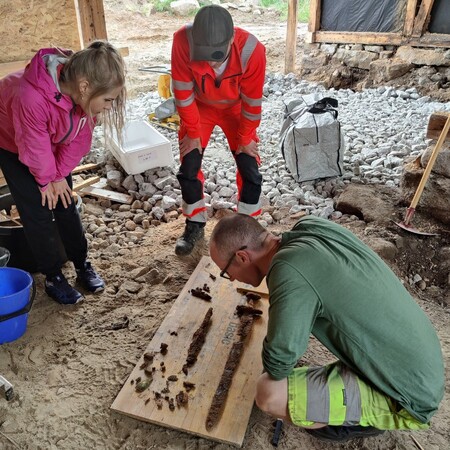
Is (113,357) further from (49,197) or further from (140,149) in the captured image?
(140,149)

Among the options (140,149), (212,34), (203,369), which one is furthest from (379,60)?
(203,369)

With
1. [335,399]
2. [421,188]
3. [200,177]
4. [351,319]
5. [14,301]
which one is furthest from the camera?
[421,188]

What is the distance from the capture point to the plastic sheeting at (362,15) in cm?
775

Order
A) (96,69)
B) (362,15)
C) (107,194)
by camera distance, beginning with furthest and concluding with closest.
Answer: (362,15) → (107,194) → (96,69)

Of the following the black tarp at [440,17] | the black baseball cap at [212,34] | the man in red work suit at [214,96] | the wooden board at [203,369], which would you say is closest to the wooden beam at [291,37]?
the black tarp at [440,17]

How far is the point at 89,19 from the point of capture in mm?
5027

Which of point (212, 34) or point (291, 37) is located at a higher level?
point (212, 34)

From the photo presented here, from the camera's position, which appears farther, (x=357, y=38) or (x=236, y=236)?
(x=357, y=38)

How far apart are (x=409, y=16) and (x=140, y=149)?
18.6 ft

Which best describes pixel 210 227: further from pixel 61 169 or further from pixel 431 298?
pixel 431 298

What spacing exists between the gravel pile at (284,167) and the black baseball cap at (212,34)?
1.70 meters

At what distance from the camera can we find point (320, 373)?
1.84m

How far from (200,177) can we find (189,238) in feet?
1.63

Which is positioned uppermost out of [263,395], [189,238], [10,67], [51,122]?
[51,122]
